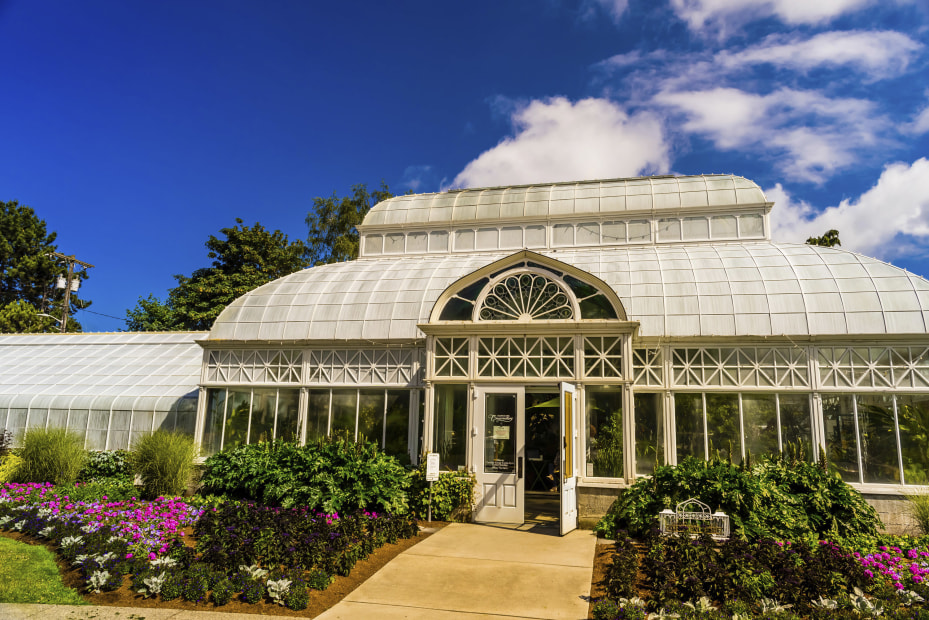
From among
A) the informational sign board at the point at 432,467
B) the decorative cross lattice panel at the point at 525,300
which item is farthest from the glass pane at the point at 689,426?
the informational sign board at the point at 432,467

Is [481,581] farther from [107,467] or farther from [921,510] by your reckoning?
[107,467]

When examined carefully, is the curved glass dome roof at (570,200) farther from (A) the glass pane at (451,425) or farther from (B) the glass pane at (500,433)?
(B) the glass pane at (500,433)

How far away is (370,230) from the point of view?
71.8 feet

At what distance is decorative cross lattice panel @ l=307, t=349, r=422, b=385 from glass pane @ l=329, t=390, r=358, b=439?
0.32 m

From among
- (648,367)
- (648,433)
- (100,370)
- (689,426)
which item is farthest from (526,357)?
(100,370)

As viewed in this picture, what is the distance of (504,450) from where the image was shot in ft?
43.3

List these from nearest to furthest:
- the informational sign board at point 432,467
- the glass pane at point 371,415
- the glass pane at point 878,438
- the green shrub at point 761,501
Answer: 1. the green shrub at point 761,501
2. the informational sign board at point 432,467
3. the glass pane at point 878,438
4. the glass pane at point 371,415

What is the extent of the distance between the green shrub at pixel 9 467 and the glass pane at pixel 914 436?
838 inches

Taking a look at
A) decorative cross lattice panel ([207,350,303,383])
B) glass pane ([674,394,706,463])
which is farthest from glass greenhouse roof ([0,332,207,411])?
glass pane ([674,394,706,463])

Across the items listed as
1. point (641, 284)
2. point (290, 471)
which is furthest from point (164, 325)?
point (641, 284)

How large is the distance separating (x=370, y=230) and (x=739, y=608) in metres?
17.7

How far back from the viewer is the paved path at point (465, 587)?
7.35m

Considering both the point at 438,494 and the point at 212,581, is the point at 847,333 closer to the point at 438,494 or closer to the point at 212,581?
the point at 438,494

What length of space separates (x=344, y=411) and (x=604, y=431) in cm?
682
